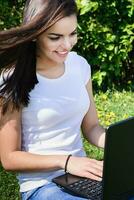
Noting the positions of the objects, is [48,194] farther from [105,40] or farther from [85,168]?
[105,40]

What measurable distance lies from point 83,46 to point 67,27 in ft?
11.3

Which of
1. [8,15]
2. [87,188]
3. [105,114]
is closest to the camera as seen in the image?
[87,188]

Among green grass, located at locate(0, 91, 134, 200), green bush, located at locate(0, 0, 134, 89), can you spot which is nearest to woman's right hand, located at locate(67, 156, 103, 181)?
green grass, located at locate(0, 91, 134, 200)

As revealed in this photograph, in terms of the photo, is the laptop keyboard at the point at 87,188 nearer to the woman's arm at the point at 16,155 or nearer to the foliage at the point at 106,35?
the woman's arm at the point at 16,155

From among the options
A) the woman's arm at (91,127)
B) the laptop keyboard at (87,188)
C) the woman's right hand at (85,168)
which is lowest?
→ the laptop keyboard at (87,188)

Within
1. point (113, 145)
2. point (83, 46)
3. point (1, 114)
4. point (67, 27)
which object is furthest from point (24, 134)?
point (83, 46)

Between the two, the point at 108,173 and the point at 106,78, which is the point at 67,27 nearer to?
the point at 108,173

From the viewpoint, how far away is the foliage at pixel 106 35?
5.98m

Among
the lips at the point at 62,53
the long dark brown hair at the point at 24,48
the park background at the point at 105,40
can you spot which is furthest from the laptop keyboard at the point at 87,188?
the park background at the point at 105,40

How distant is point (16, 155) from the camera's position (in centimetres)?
272

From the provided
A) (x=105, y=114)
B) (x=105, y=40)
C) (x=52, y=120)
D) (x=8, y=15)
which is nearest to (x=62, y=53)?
(x=52, y=120)

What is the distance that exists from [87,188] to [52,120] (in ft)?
1.34

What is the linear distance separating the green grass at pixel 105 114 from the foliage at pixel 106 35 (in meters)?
0.21

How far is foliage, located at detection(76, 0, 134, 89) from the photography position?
19.6ft
